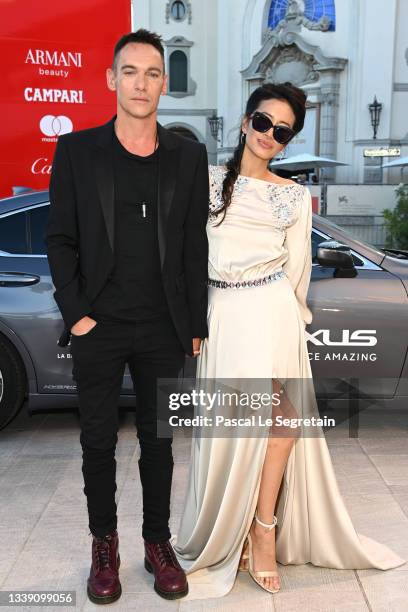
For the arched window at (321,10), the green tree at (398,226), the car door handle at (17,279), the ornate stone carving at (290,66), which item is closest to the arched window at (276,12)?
the ornate stone carving at (290,66)

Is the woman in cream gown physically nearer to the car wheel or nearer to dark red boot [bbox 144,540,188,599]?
dark red boot [bbox 144,540,188,599]

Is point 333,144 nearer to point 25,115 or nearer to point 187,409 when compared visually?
point 25,115

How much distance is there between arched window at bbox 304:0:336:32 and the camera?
2191cm

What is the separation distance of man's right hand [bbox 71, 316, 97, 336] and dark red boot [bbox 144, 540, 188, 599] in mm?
857

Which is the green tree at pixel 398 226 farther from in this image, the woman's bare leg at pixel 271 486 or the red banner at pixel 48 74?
the woman's bare leg at pixel 271 486

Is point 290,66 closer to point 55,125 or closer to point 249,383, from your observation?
point 55,125

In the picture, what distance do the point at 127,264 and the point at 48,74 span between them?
3.60 meters

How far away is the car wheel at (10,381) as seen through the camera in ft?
12.3

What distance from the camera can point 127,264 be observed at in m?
2.16

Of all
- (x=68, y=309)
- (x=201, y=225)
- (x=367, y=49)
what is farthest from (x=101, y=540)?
(x=367, y=49)

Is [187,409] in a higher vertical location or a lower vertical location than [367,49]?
lower

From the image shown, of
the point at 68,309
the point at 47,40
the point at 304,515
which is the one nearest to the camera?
the point at 68,309

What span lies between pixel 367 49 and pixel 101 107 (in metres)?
18.0

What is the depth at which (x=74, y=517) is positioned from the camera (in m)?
2.95
